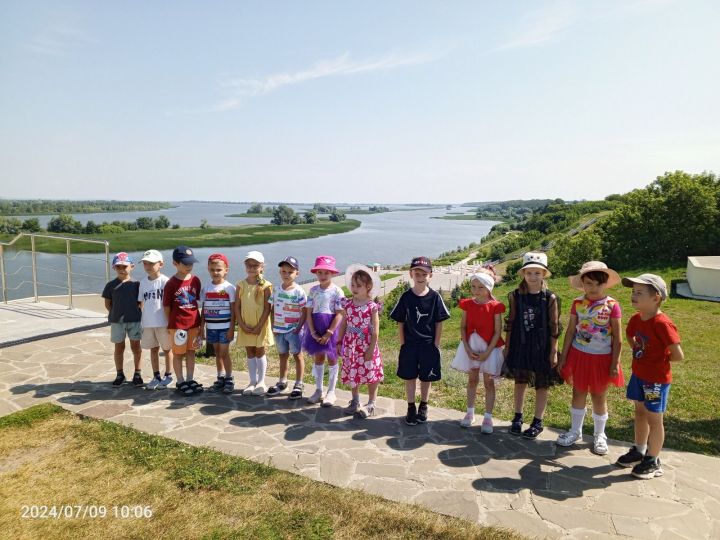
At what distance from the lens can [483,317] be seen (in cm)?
438

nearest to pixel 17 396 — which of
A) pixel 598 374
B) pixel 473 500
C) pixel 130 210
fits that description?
pixel 473 500

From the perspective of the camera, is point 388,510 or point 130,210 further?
point 130,210

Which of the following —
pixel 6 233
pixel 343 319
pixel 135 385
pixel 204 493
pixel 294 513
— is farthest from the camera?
pixel 6 233

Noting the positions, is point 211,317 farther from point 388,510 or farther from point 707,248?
point 707,248

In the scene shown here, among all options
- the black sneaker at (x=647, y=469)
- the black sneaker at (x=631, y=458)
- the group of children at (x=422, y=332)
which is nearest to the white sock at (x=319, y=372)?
the group of children at (x=422, y=332)

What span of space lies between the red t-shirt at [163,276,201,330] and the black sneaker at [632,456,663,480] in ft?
14.8

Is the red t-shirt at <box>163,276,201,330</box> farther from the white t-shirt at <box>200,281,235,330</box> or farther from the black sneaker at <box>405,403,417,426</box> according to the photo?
the black sneaker at <box>405,403,417,426</box>

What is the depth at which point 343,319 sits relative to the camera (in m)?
4.86

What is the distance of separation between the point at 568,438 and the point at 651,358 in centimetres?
112

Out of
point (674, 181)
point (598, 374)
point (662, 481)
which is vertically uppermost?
point (674, 181)

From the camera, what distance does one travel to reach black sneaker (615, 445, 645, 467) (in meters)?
3.82

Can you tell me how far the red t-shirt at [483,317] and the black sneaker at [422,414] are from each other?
35.6 inches

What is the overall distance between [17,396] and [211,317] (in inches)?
89.1

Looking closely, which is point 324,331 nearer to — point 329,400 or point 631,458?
point 329,400
